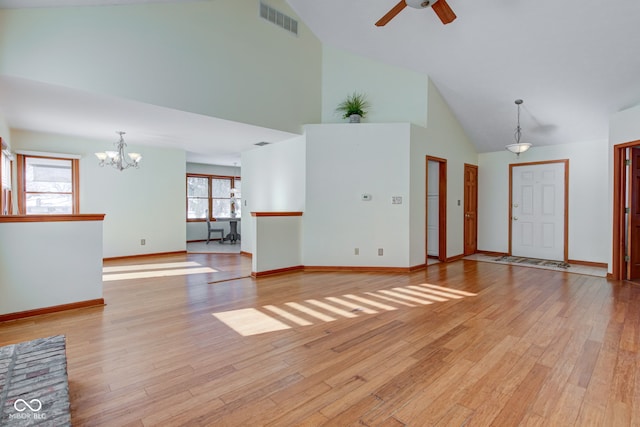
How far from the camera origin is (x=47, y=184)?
5961mm

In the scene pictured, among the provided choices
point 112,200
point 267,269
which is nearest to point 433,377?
point 267,269

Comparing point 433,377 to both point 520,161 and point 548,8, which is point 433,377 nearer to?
point 548,8

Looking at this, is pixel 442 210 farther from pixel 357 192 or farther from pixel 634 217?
pixel 634 217

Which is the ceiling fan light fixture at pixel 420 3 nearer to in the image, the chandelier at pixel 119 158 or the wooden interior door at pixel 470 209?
the wooden interior door at pixel 470 209

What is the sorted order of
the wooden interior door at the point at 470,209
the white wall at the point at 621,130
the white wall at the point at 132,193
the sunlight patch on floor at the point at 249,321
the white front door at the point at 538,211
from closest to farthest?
the sunlight patch on floor at the point at 249,321 < the white wall at the point at 621,130 < the white wall at the point at 132,193 < the white front door at the point at 538,211 < the wooden interior door at the point at 470,209

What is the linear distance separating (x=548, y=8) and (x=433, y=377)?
438 centimetres

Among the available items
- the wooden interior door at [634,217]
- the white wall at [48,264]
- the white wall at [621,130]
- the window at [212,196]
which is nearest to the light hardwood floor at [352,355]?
the white wall at [48,264]

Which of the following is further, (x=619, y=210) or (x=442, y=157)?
(x=442, y=157)

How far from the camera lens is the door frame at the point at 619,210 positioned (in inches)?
195

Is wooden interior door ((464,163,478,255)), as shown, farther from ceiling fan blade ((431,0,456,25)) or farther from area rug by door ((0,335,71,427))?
area rug by door ((0,335,71,427))

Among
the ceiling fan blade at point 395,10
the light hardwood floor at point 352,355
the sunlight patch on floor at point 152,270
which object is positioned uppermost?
the ceiling fan blade at point 395,10

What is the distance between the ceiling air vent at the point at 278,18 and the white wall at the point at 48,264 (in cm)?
398

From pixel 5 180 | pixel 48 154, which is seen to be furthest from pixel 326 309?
pixel 48 154

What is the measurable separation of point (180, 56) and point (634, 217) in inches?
281
